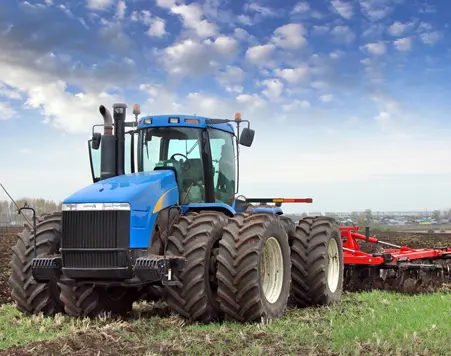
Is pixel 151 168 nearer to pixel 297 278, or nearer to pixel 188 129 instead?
pixel 188 129

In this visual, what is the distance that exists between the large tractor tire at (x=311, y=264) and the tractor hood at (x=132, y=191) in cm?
291

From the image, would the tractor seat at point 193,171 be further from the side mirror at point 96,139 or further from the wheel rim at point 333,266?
the wheel rim at point 333,266

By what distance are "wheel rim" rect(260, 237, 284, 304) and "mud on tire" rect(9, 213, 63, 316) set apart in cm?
329

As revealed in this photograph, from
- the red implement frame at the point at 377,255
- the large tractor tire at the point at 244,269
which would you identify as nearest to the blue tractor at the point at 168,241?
the large tractor tire at the point at 244,269

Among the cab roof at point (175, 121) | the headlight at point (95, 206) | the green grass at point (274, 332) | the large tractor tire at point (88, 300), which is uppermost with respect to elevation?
the cab roof at point (175, 121)

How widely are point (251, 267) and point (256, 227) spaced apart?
0.69 meters

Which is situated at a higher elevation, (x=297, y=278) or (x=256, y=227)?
(x=256, y=227)

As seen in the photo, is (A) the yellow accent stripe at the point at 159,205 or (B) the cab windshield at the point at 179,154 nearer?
(A) the yellow accent stripe at the point at 159,205

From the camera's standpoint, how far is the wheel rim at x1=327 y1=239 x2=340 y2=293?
490 inches

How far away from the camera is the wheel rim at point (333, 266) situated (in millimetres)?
12448

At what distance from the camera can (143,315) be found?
10.1 m

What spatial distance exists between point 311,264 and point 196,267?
10.5ft

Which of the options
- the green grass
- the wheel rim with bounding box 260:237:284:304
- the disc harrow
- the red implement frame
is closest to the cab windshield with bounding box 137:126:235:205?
the wheel rim with bounding box 260:237:284:304

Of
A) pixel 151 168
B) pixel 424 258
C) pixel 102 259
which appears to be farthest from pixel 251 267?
pixel 424 258
